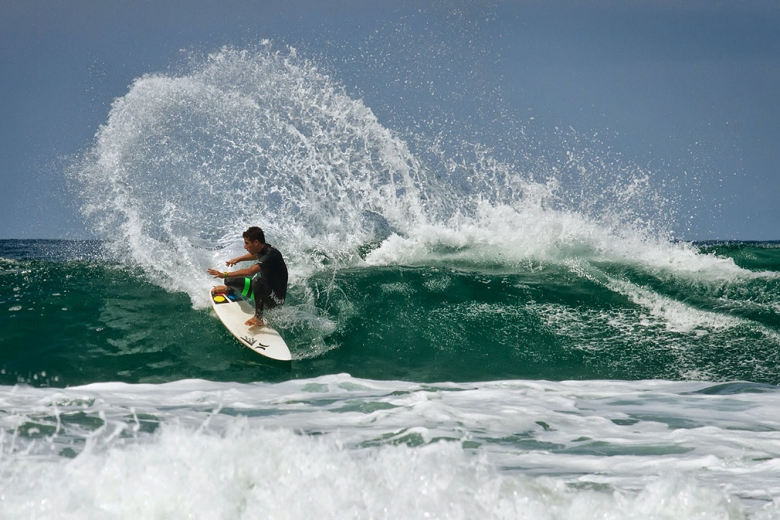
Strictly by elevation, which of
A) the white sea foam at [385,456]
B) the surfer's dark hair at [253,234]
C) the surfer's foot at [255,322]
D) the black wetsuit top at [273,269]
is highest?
the surfer's dark hair at [253,234]

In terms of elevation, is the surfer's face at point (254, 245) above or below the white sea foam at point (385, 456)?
above

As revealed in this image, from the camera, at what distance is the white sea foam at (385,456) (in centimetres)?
289

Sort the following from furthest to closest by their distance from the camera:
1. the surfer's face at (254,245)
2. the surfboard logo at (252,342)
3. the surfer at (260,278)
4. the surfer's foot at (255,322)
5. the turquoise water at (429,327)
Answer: the surfer's face at (254,245) → the surfer at (260,278) → the surfer's foot at (255,322) → the surfboard logo at (252,342) → the turquoise water at (429,327)

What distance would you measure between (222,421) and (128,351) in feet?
11.4

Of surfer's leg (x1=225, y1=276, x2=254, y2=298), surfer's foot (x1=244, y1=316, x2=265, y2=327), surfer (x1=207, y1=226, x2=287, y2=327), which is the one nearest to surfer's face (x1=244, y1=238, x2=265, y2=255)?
surfer (x1=207, y1=226, x2=287, y2=327)

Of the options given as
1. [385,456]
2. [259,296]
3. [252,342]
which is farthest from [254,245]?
[385,456]

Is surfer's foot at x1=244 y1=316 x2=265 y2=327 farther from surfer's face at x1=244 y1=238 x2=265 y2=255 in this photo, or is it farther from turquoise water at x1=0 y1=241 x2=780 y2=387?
surfer's face at x1=244 y1=238 x2=265 y2=255

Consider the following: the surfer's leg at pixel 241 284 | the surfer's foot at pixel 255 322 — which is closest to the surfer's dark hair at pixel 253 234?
the surfer's leg at pixel 241 284

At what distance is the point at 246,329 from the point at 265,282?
64 centimetres

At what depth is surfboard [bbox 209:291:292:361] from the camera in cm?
755

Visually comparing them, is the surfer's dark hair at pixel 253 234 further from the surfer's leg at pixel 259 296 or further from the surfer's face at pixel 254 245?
the surfer's leg at pixel 259 296

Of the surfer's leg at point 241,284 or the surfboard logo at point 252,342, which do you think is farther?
the surfer's leg at point 241,284

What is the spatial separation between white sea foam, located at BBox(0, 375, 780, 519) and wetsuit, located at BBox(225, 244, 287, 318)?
2064mm

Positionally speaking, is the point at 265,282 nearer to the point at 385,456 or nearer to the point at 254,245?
the point at 254,245
